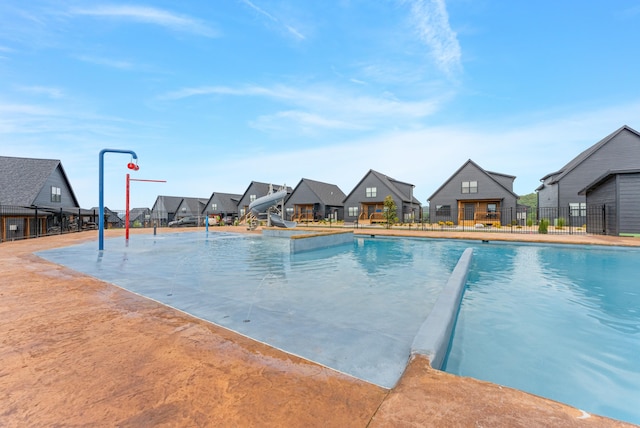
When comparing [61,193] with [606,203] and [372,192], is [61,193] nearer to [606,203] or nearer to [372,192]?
[372,192]

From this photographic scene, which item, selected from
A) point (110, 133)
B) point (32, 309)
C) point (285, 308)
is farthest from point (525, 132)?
point (110, 133)

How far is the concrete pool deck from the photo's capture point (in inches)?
71.4

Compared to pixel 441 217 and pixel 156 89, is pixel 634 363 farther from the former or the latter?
pixel 441 217

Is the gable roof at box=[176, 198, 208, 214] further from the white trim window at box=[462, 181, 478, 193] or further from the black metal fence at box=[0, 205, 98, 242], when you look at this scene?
the white trim window at box=[462, 181, 478, 193]

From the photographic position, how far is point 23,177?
75.5 feet

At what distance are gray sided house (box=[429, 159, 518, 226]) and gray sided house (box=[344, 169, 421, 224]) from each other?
11.9 feet

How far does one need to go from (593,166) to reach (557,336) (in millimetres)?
32542

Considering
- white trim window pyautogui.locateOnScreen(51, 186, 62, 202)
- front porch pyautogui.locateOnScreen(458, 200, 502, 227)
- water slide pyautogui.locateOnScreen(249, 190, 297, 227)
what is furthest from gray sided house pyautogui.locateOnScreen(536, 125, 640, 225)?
white trim window pyautogui.locateOnScreen(51, 186, 62, 202)

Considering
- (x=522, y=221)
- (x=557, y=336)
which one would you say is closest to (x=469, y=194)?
(x=522, y=221)

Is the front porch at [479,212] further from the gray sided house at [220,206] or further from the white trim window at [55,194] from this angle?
the white trim window at [55,194]

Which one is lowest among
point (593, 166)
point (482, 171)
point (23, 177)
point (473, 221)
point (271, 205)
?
point (473, 221)

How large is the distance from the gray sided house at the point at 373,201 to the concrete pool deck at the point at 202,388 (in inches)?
1296

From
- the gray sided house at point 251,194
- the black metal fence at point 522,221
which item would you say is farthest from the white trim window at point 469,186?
the gray sided house at point 251,194

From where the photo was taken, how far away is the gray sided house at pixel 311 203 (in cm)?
4156
